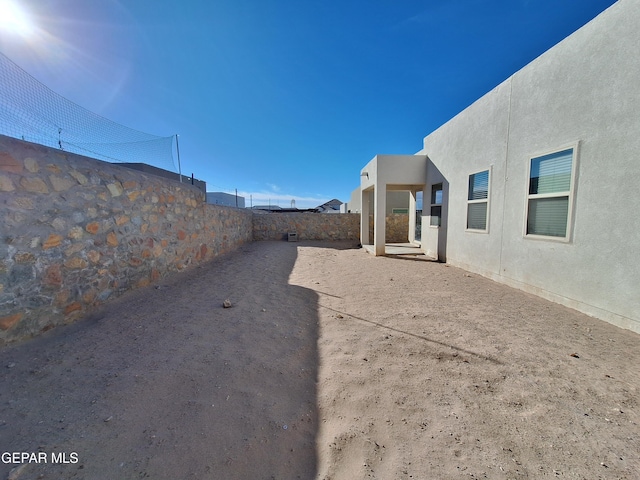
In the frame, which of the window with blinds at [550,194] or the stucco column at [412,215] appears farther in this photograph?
the stucco column at [412,215]

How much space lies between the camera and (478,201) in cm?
580

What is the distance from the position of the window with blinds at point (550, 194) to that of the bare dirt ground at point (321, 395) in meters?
1.35

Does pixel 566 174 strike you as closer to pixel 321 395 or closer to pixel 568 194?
pixel 568 194

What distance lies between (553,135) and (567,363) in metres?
3.48

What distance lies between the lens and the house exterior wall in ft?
9.81

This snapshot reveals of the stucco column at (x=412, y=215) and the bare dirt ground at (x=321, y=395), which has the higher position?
the stucco column at (x=412, y=215)

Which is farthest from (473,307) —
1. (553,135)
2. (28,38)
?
(28,38)

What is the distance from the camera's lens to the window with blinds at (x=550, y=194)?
376 cm

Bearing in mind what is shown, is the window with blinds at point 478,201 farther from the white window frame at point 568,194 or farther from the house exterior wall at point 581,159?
the white window frame at point 568,194

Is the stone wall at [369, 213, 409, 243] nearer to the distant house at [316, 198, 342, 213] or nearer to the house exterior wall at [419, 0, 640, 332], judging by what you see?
the house exterior wall at [419, 0, 640, 332]

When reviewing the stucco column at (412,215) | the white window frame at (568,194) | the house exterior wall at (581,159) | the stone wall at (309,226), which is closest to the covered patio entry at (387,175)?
the stucco column at (412,215)

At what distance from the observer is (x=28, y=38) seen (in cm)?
334

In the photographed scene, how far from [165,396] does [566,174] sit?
5.71 metres

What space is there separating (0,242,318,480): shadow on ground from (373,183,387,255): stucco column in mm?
5610
